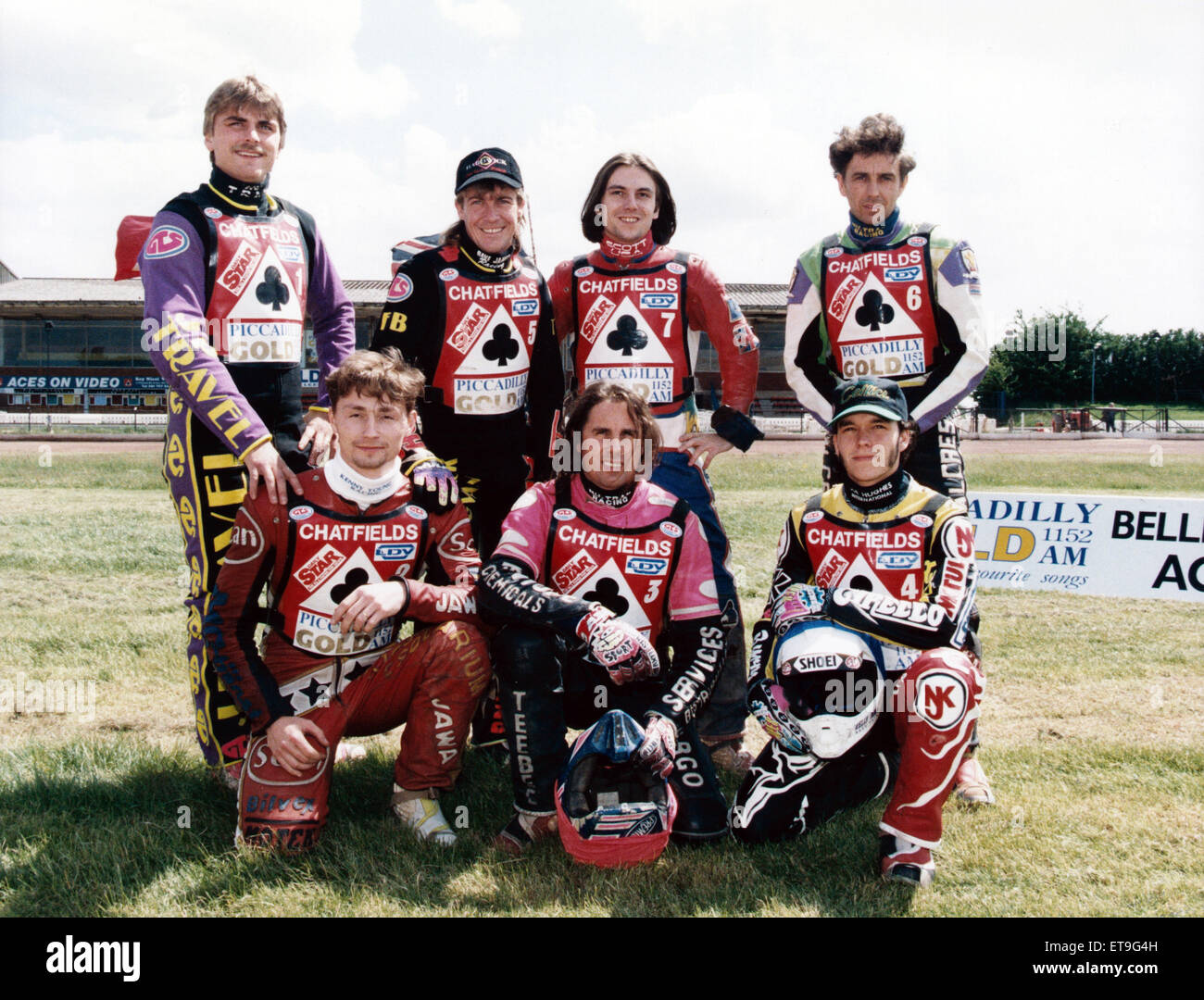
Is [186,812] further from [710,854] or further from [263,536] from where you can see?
[710,854]

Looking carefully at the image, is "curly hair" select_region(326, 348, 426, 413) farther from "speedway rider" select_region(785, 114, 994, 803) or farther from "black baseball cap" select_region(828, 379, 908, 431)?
"speedway rider" select_region(785, 114, 994, 803)

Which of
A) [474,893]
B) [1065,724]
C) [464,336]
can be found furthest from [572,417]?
[1065,724]

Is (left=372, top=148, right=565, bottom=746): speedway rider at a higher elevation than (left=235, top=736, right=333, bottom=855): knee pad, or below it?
higher

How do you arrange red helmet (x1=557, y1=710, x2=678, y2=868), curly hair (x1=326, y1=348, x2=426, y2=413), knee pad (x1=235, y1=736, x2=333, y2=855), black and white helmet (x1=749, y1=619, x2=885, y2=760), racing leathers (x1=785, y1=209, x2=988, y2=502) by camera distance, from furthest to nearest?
racing leathers (x1=785, y1=209, x2=988, y2=502), curly hair (x1=326, y1=348, x2=426, y2=413), black and white helmet (x1=749, y1=619, x2=885, y2=760), knee pad (x1=235, y1=736, x2=333, y2=855), red helmet (x1=557, y1=710, x2=678, y2=868)

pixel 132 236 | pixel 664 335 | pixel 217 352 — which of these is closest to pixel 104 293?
pixel 132 236

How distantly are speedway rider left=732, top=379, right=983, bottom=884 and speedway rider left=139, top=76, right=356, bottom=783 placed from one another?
1945mm

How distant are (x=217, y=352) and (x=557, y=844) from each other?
2320 millimetres

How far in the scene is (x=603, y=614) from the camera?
3.34 metres

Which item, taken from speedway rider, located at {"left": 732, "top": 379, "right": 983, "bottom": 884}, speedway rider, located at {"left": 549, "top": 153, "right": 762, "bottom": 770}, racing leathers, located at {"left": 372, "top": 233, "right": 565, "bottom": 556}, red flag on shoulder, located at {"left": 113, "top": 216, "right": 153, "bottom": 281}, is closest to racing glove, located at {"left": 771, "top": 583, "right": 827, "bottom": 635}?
speedway rider, located at {"left": 732, "top": 379, "right": 983, "bottom": 884}

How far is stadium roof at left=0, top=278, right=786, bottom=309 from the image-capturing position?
45.1 metres

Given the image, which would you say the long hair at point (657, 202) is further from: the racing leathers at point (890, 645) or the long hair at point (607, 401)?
the racing leathers at point (890, 645)

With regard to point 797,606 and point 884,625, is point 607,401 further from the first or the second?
point 884,625

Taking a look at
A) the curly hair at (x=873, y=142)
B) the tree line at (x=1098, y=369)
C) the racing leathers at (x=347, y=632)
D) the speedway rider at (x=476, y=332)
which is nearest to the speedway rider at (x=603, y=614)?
the racing leathers at (x=347, y=632)
